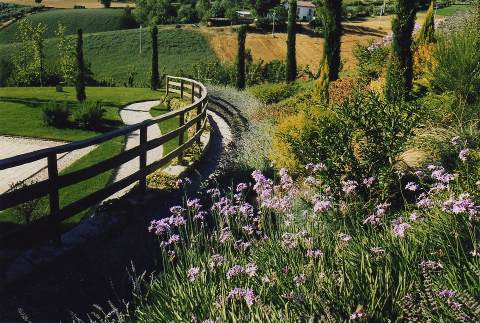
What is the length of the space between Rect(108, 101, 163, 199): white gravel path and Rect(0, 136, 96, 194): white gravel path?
1.52m

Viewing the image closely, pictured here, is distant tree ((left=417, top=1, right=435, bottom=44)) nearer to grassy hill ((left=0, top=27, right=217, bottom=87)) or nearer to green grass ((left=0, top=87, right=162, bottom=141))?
green grass ((left=0, top=87, right=162, bottom=141))

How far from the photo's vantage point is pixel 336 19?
23359 millimetres

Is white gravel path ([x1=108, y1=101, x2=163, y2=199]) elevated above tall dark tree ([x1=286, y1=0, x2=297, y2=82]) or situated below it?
Answer: below

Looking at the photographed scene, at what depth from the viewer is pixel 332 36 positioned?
2291 cm

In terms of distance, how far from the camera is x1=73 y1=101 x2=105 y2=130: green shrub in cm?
1691

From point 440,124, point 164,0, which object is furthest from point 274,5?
point 440,124

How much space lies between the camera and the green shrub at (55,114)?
16859 millimetres

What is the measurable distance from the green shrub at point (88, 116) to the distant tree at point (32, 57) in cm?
2029

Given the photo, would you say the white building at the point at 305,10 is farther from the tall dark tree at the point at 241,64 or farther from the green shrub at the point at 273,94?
the green shrub at the point at 273,94

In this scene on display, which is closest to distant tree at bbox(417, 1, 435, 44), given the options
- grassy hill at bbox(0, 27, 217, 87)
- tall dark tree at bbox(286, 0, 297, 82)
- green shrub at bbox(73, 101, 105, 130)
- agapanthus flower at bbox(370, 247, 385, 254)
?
green shrub at bbox(73, 101, 105, 130)

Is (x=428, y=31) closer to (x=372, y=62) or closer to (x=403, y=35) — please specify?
(x=372, y=62)

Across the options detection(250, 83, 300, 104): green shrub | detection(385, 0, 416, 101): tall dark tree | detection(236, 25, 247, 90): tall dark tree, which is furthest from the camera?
detection(236, 25, 247, 90): tall dark tree

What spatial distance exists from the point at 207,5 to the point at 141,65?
33530mm

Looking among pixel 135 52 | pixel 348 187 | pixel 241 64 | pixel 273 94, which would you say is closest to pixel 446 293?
pixel 348 187
